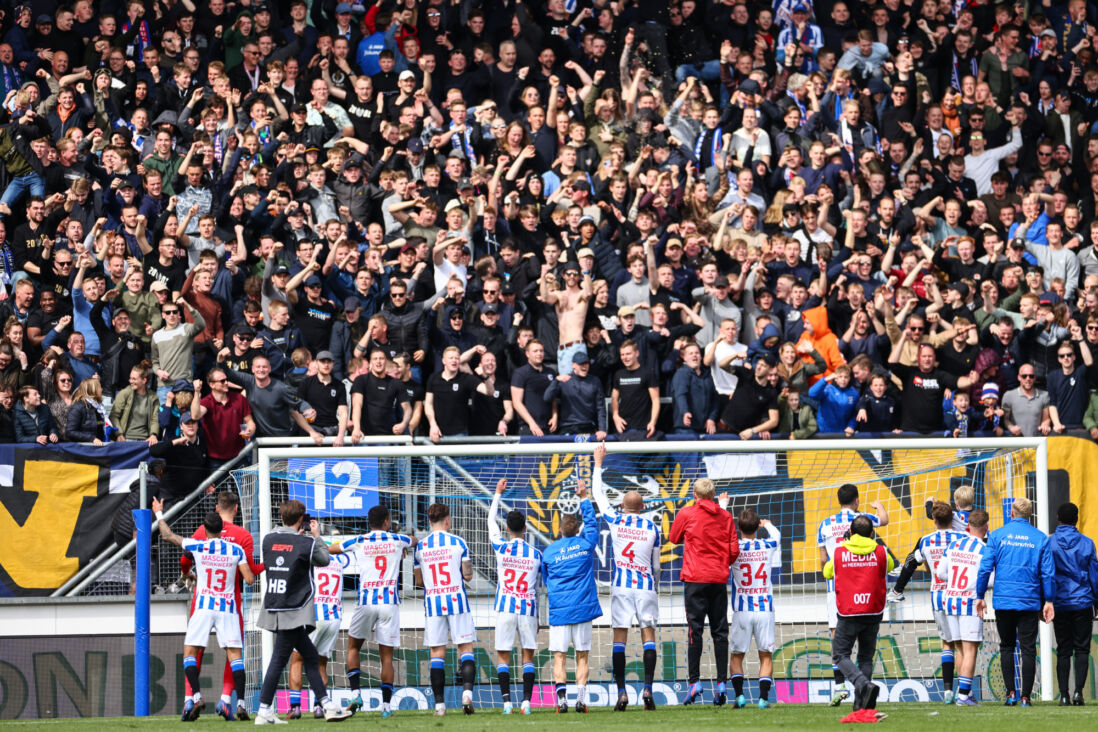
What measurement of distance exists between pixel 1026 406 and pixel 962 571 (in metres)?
3.51

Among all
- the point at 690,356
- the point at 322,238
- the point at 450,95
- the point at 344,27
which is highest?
the point at 344,27

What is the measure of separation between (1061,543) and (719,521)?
315cm

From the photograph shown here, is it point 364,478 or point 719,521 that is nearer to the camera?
point 719,521

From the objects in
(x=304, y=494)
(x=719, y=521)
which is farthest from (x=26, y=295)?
(x=719, y=521)

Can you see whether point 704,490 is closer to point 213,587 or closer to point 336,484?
point 336,484

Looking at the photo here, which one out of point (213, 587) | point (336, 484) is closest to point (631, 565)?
point (336, 484)

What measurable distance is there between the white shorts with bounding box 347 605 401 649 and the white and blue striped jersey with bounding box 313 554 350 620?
21cm

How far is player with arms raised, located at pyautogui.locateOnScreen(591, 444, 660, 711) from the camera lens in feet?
46.1

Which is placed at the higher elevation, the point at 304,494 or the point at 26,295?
the point at 26,295

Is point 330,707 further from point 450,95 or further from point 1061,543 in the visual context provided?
point 450,95

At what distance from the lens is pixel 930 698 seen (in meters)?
16.0

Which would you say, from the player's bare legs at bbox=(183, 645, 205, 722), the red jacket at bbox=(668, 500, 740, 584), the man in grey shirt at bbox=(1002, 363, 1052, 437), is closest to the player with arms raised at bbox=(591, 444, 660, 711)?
the red jacket at bbox=(668, 500, 740, 584)

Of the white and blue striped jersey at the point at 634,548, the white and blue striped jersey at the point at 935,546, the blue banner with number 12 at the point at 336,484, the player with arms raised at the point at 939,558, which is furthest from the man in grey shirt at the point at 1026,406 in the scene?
the blue banner with number 12 at the point at 336,484

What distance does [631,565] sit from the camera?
14.2 m
